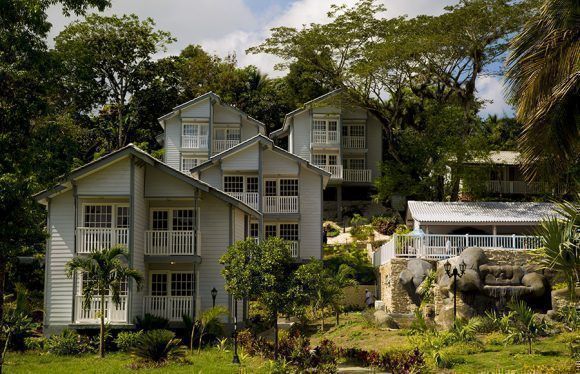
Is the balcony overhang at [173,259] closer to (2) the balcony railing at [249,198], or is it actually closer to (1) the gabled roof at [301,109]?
(2) the balcony railing at [249,198]

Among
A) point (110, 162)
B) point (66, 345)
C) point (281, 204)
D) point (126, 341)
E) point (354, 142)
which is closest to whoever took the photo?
point (66, 345)

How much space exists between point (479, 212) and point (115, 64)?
102 feet

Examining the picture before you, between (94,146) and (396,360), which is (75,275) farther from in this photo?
(94,146)

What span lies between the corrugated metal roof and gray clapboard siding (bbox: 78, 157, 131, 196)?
16.0 metres

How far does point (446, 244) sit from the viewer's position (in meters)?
36.2

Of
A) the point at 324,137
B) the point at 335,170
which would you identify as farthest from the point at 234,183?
the point at 324,137

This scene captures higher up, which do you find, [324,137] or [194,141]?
[324,137]

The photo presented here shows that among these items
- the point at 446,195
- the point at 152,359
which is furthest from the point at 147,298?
the point at 446,195

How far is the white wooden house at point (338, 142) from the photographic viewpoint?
2274 inches

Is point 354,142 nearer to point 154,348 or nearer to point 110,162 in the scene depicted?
point 110,162

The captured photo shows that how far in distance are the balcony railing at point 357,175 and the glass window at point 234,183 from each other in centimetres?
1506

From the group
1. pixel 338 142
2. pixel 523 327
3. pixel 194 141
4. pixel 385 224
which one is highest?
pixel 338 142

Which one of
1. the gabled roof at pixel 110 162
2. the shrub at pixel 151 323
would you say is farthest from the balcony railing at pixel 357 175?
the shrub at pixel 151 323

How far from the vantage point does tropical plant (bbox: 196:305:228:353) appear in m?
30.1
